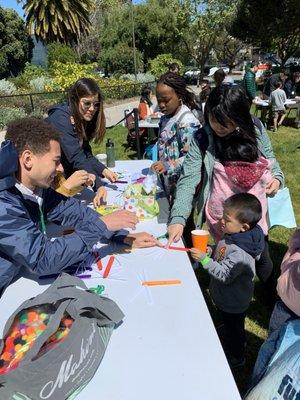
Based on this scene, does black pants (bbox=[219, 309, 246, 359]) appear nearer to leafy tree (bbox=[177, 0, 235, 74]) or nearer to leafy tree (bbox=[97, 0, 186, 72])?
leafy tree (bbox=[97, 0, 186, 72])

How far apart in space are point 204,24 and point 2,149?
33.7 metres

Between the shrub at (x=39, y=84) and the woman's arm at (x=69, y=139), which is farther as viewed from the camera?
the shrub at (x=39, y=84)

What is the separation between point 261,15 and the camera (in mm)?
22562

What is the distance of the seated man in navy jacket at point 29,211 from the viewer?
158 cm

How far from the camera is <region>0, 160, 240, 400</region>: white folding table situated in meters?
1.13

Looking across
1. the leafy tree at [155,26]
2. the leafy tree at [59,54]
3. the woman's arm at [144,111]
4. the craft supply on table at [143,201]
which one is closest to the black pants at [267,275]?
the craft supply on table at [143,201]

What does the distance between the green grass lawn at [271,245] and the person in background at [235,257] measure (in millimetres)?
430

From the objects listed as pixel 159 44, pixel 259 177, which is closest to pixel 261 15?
pixel 159 44

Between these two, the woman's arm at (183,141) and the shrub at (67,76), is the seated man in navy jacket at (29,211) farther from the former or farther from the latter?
the shrub at (67,76)

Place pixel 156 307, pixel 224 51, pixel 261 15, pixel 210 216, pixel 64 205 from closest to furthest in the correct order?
pixel 156 307 < pixel 64 205 < pixel 210 216 < pixel 261 15 < pixel 224 51

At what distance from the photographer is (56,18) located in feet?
86.4

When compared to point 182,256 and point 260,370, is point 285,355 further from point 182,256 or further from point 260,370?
point 182,256

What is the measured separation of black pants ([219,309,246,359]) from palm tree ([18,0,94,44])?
1107 inches

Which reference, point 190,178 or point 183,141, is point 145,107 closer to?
point 183,141
